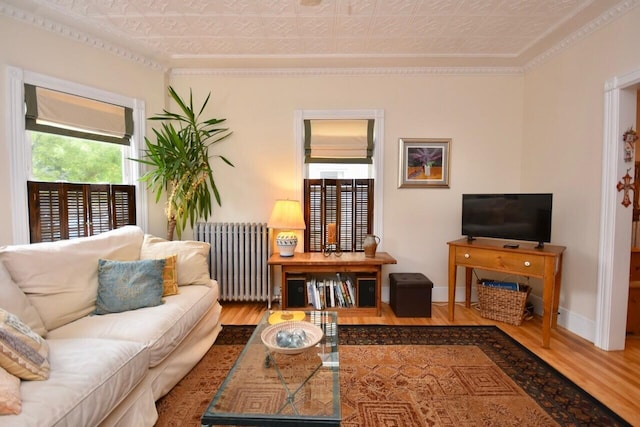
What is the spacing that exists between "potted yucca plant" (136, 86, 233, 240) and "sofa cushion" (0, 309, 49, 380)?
1723 mm

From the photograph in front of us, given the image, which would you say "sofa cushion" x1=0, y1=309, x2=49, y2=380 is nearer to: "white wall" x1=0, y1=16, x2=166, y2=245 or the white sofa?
the white sofa

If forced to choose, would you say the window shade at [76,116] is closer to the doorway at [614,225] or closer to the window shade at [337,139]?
the window shade at [337,139]

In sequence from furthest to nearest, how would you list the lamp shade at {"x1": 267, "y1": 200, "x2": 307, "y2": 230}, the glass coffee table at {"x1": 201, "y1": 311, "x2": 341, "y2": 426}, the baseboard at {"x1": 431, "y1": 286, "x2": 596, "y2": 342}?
the lamp shade at {"x1": 267, "y1": 200, "x2": 307, "y2": 230} < the baseboard at {"x1": 431, "y1": 286, "x2": 596, "y2": 342} < the glass coffee table at {"x1": 201, "y1": 311, "x2": 341, "y2": 426}

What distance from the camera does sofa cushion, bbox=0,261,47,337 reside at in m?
1.41

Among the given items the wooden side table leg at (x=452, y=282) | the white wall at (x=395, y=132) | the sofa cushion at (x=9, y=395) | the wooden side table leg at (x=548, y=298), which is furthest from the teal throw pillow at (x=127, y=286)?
the wooden side table leg at (x=548, y=298)

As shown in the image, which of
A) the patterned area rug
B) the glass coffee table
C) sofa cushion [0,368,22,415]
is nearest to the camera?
sofa cushion [0,368,22,415]

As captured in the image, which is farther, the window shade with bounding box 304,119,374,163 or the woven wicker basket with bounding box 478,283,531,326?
the window shade with bounding box 304,119,374,163

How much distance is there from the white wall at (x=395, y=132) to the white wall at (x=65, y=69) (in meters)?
0.35

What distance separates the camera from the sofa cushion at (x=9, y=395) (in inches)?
37.2

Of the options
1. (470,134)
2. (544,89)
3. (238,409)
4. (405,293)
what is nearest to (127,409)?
(238,409)

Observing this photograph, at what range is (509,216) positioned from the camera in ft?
8.21

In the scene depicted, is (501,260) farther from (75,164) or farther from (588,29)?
(75,164)

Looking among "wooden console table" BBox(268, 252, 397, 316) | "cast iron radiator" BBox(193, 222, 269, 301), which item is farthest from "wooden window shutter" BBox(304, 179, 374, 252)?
"cast iron radiator" BBox(193, 222, 269, 301)

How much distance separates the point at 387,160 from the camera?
3146mm
